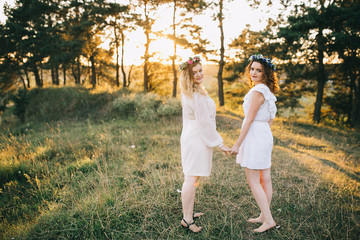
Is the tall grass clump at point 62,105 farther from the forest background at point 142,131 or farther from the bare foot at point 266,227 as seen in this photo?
the bare foot at point 266,227

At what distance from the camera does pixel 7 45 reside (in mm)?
18406

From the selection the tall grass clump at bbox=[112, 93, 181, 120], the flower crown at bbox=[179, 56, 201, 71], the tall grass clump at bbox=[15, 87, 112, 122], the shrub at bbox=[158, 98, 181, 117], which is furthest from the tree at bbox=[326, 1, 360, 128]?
the tall grass clump at bbox=[15, 87, 112, 122]

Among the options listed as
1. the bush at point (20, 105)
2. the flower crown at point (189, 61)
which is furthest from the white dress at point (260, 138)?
the bush at point (20, 105)

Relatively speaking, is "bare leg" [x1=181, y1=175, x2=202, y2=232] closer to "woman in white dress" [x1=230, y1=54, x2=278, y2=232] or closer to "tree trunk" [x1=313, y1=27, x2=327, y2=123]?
"woman in white dress" [x1=230, y1=54, x2=278, y2=232]

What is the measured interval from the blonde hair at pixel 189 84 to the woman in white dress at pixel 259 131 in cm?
65

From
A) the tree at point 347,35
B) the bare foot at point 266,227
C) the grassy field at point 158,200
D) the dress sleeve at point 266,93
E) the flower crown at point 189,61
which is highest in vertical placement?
the tree at point 347,35

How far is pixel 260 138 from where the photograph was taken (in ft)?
7.77

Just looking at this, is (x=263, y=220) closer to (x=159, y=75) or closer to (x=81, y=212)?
(x=81, y=212)

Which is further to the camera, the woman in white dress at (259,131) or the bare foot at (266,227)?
the bare foot at (266,227)

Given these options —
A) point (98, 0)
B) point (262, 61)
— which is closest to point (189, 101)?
point (262, 61)

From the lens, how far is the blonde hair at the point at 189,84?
235cm

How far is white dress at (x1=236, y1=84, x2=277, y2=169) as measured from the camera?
2.36 metres

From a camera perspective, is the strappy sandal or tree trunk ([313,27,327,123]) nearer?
the strappy sandal

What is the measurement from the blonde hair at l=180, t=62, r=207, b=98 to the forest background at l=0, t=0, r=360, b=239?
48cm
